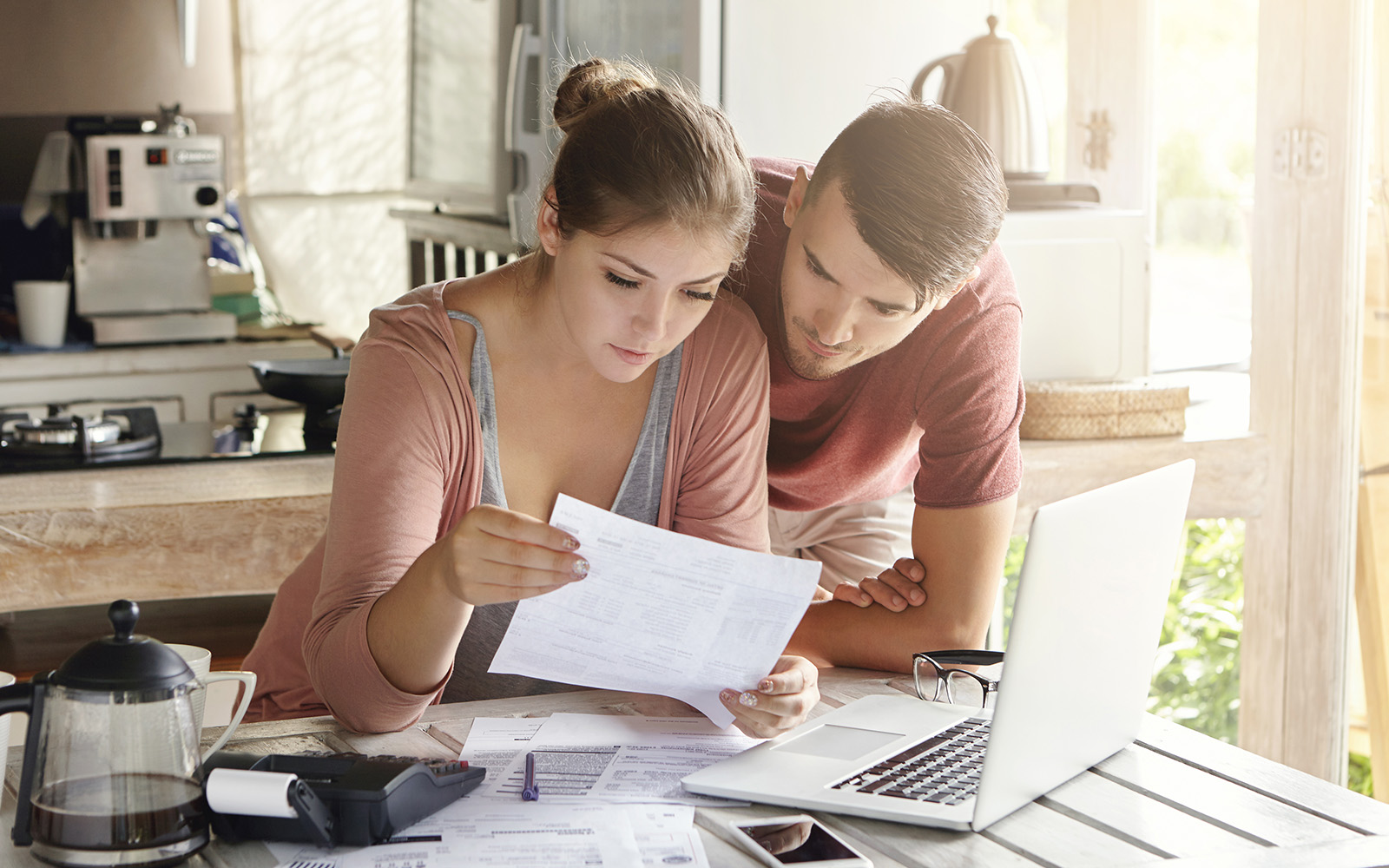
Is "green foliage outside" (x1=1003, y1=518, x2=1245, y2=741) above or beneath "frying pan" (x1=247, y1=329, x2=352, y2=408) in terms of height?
beneath

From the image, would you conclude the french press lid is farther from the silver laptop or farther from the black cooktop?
the black cooktop

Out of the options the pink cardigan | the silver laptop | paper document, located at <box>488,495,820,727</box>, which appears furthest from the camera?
the pink cardigan

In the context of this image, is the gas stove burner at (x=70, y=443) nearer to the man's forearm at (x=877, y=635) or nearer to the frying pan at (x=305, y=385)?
the frying pan at (x=305, y=385)

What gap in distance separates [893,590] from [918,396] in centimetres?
25

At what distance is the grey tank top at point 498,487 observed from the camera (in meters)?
1.37

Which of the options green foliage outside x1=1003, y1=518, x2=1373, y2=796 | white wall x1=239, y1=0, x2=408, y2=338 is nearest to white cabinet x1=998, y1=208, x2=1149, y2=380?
green foliage outside x1=1003, y1=518, x2=1373, y2=796

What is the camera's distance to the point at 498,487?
1387 millimetres

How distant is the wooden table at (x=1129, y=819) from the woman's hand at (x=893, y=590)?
1.09 ft

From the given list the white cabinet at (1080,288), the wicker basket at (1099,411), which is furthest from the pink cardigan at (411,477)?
the white cabinet at (1080,288)

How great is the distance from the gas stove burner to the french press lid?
1414 mm

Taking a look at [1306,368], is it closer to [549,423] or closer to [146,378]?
[549,423]

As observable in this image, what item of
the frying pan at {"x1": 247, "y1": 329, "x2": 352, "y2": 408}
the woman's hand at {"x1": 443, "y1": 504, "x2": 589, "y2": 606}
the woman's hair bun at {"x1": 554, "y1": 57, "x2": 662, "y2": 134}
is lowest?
the woman's hand at {"x1": 443, "y1": 504, "x2": 589, "y2": 606}

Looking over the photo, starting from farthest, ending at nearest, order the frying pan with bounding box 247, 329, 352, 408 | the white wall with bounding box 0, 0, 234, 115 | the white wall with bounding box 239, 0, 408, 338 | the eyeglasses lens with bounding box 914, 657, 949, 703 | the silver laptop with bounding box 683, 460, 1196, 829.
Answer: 1. the white wall with bounding box 239, 0, 408, 338
2. the white wall with bounding box 0, 0, 234, 115
3. the frying pan with bounding box 247, 329, 352, 408
4. the eyeglasses lens with bounding box 914, 657, 949, 703
5. the silver laptop with bounding box 683, 460, 1196, 829

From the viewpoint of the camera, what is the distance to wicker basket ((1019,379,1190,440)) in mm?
2516
